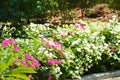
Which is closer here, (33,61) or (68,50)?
(33,61)

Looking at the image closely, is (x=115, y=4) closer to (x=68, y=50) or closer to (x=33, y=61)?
(x=68, y=50)

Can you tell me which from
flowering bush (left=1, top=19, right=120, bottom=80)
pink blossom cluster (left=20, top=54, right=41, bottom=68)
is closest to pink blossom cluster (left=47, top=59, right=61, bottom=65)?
flowering bush (left=1, top=19, right=120, bottom=80)

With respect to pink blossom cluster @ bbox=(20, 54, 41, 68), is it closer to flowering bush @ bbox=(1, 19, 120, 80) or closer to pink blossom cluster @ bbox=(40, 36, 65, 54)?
flowering bush @ bbox=(1, 19, 120, 80)

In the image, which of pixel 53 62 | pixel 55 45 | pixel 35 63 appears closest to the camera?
pixel 35 63

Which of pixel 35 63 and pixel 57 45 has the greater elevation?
pixel 57 45

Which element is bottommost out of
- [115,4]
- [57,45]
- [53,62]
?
[53,62]

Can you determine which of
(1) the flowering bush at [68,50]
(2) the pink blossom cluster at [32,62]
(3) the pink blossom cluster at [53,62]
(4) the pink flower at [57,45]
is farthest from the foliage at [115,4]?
(2) the pink blossom cluster at [32,62]

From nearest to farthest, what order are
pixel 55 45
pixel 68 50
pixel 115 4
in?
pixel 55 45, pixel 68 50, pixel 115 4

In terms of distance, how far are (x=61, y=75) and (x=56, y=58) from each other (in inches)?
11.5

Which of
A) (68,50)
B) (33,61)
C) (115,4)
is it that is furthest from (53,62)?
(115,4)

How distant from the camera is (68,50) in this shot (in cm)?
741

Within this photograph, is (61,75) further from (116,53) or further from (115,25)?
(115,25)

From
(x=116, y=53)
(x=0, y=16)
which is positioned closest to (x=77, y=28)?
(x=116, y=53)

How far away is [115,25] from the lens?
28.8 ft
